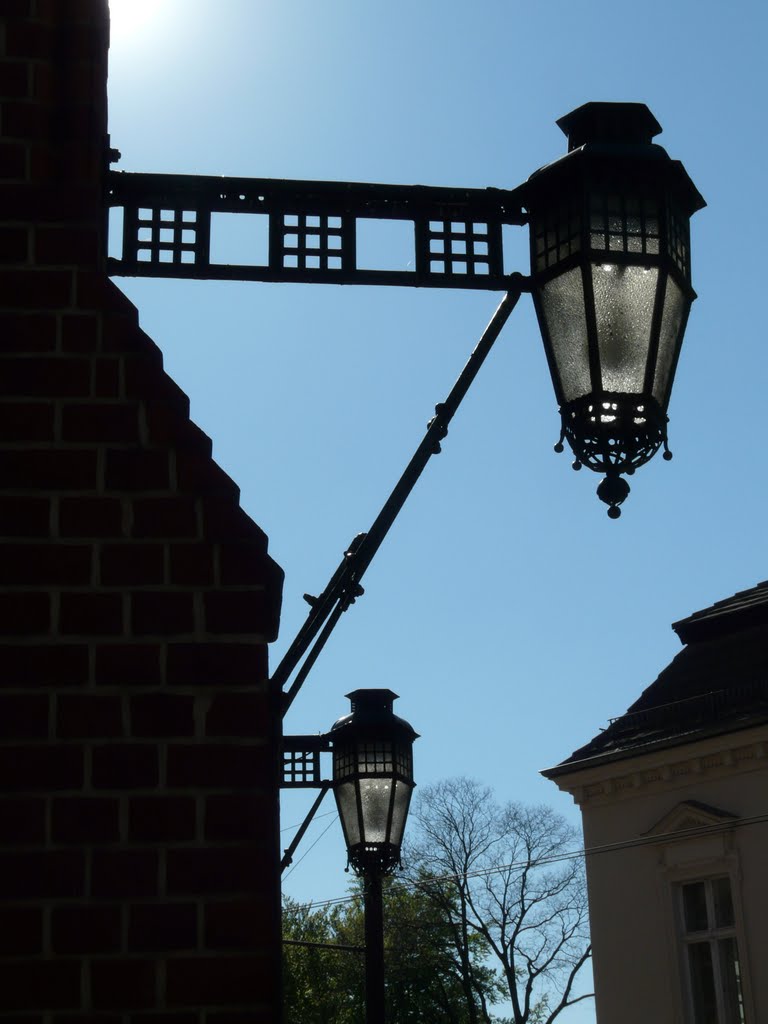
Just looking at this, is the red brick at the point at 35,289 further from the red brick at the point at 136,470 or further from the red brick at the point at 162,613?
the red brick at the point at 162,613

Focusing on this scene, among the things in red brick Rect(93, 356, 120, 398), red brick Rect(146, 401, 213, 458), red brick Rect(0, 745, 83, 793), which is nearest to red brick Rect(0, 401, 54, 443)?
red brick Rect(93, 356, 120, 398)

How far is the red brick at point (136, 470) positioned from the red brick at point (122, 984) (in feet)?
3.33

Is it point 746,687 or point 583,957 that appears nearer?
point 746,687

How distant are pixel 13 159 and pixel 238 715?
1.46 metres

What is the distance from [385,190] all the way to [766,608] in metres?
18.1

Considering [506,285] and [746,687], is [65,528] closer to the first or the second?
[506,285]

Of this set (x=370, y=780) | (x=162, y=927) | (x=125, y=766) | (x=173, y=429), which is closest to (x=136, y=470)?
(x=173, y=429)

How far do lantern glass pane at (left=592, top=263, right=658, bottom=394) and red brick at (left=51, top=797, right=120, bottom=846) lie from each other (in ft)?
5.71

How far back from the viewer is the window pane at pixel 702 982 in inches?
778

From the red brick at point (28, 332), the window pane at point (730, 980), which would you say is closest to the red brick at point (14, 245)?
the red brick at point (28, 332)

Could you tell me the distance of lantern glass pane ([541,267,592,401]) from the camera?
398cm

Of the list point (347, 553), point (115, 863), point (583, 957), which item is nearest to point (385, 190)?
point (347, 553)

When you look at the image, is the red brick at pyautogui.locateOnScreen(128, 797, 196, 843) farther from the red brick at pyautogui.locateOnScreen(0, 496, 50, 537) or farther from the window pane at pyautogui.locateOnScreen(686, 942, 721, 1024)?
the window pane at pyautogui.locateOnScreen(686, 942, 721, 1024)

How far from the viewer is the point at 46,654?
10.3ft
